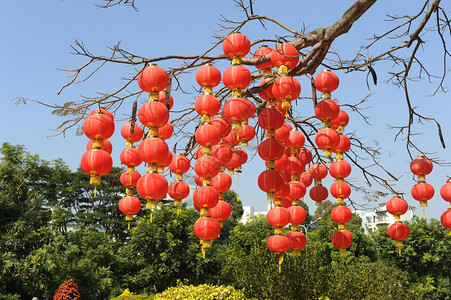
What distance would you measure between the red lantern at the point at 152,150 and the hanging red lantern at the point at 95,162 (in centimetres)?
43

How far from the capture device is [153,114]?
3254mm

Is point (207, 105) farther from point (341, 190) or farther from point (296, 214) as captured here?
point (341, 190)

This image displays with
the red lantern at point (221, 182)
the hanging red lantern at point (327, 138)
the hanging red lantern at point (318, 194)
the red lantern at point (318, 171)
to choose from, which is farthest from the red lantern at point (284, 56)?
the hanging red lantern at point (318, 194)

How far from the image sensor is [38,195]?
16.2 meters

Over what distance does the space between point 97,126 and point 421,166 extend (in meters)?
3.33

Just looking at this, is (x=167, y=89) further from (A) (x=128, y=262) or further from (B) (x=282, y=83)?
(A) (x=128, y=262)

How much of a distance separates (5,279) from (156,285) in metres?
6.39

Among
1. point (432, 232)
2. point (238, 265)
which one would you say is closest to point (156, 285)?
point (238, 265)

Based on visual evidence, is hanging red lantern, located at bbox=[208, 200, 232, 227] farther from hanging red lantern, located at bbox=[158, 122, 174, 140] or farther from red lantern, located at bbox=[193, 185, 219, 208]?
hanging red lantern, located at bbox=[158, 122, 174, 140]

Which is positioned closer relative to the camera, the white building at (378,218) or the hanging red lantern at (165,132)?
the hanging red lantern at (165,132)

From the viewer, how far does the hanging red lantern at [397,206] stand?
4812 millimetres

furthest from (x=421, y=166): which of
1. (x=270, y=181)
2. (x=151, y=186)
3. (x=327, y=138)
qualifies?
(x=151, y=186)

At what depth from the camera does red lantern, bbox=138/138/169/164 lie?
10.7 feet

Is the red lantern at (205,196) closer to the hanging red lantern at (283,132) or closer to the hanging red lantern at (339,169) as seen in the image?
the hanging red lantern at (283,132)
